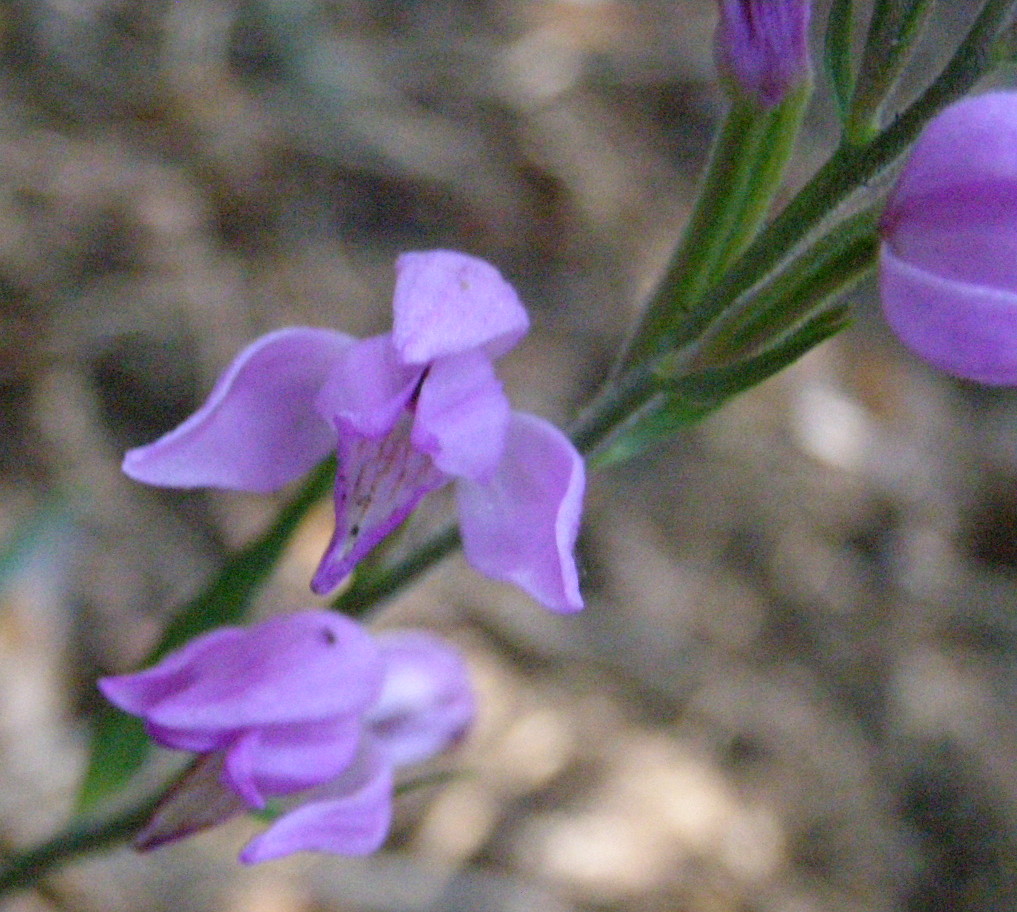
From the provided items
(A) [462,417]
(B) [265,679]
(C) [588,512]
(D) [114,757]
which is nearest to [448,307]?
(A) [462,417]

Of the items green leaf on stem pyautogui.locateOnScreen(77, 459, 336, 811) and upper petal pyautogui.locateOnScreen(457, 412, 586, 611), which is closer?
upper petal pyautogui.locateOnScreen(457, 412, 586, 611)

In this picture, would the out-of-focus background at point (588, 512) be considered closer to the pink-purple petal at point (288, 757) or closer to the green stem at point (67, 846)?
the green stem at point (67, 846)

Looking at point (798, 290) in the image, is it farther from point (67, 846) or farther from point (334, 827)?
point (67, 846)

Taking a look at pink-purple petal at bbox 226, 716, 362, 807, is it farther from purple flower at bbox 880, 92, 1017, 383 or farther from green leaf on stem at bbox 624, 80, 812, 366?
purple flower at bbox 880, 92, 1017, 383

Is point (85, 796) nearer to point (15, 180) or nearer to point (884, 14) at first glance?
point (884, 14)

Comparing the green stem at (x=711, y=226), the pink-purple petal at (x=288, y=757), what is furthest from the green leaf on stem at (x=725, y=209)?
the pink-purple petal at (x=288, y=757)

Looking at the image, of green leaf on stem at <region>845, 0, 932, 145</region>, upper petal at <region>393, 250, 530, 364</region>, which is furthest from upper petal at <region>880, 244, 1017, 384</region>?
upper petal at <region>393, 250, 530, 364</region>

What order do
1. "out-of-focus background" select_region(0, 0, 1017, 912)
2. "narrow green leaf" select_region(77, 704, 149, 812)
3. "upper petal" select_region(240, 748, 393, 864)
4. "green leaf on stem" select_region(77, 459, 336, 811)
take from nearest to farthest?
"upper petal" select_region(240, 748, 393, 864) < "green leaf on stem" select_region(77, 459, 336, 811) < "narrow green leaf" select_region(77, 704, 149, 812) < "out-of-focus background" select_region(0, 0, 1017, 912)
